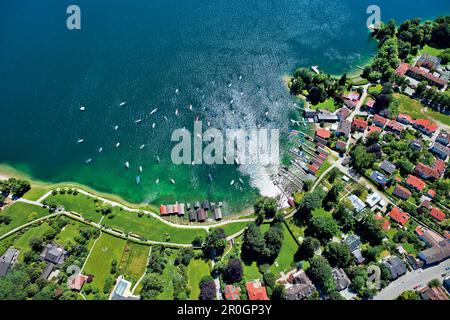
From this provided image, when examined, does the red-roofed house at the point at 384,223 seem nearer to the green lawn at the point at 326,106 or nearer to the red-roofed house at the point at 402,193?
the red-roofed house at the point at 402,193

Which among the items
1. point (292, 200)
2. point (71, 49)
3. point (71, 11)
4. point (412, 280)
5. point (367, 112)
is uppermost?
point (71, 11)

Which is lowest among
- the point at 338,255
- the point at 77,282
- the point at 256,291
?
the point at 256,291

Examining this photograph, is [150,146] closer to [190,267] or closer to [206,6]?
[190,267]

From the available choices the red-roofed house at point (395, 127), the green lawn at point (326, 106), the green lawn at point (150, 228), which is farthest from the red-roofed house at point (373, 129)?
the green lawn at point (150, 228)

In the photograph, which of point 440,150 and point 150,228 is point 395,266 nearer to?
point 440,150

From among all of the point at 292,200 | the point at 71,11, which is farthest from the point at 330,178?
the point at 71,11

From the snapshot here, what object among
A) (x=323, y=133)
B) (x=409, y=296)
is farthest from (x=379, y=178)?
(x=409, y=296)
